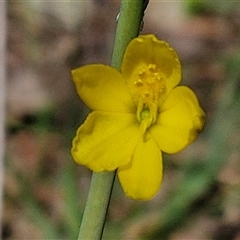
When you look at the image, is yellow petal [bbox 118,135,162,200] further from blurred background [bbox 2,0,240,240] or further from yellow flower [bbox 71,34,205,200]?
blurred background [bbox 2,0,240,240]

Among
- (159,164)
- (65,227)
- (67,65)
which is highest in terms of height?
(159,164)

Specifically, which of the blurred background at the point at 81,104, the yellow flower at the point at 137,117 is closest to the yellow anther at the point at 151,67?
the yellow flower at the point at 137,117

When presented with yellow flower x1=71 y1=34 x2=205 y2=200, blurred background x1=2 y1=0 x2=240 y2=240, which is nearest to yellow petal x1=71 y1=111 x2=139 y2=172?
yellow flower x1=71 y1=34 x2=205 y2=200

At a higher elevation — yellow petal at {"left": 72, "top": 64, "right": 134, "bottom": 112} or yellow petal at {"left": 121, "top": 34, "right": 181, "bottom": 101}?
yellow petal at {"left": 121, "top": 34, "right": 181, "bottom": 101}

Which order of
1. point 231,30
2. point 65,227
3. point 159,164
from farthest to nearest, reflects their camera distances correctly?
1. point 231,30
2. point 65,227
3. point 159,164

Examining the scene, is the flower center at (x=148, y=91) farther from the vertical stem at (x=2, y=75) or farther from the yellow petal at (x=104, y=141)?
the vertical stem at (x=2, y=75)

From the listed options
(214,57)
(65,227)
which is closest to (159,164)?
(65,227)

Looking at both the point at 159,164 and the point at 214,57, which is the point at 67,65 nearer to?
the point at 214,57
